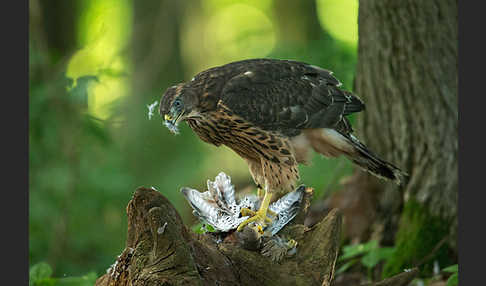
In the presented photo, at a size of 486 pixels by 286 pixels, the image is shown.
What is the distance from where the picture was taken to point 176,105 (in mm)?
4094

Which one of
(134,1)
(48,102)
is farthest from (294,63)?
(134,1)

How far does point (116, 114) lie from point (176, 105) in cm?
403

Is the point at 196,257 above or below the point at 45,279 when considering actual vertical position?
above

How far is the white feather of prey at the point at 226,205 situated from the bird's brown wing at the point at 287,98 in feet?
1.87

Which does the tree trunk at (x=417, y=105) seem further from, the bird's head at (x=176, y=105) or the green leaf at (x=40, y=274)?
the green leaf at (x=40, y=274)

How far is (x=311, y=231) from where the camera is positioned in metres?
3.86

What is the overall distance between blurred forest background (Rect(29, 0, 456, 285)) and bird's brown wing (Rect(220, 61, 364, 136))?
4.05 feet

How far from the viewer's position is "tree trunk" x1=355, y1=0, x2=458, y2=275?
5.29 meters

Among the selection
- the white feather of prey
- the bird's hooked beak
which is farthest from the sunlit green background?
the bird's hooked beak

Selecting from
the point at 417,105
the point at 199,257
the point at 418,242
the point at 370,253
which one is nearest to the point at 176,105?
the point at 199,257

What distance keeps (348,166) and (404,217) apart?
3.21ft

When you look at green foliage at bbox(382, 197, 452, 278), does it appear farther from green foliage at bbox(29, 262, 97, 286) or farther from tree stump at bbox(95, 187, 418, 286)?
green foliage at bbox(29, 262, 97, 286)

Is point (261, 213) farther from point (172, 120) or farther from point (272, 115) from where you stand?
point (172, 120)

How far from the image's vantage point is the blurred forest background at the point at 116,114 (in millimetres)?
6922
